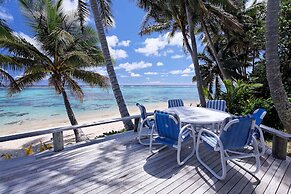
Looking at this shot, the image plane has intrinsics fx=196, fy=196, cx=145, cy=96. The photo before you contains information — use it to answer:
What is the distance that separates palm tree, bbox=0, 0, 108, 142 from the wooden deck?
16.4 ft

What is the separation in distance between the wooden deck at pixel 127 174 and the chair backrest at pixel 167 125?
0.46 meters

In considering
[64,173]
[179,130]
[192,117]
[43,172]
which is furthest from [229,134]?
[43,172]

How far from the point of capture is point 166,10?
10164mm

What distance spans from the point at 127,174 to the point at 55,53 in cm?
746

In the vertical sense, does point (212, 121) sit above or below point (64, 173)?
above

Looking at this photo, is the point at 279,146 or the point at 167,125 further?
the point at 279,146

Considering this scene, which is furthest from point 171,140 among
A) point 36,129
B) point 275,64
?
point 36,129

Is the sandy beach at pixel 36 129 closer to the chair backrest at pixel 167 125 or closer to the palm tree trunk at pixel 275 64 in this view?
the chair backrest at pixel 167 125

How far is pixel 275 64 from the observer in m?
4.18

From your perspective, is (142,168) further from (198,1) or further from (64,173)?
(198,1)

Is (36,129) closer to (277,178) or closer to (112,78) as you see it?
(112,78)

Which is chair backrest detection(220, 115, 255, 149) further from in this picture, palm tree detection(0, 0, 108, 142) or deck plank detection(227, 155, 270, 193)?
palm tree detection(0, 0, 108, 142)

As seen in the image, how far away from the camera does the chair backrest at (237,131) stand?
9.03 ft

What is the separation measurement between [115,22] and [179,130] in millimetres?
7042
